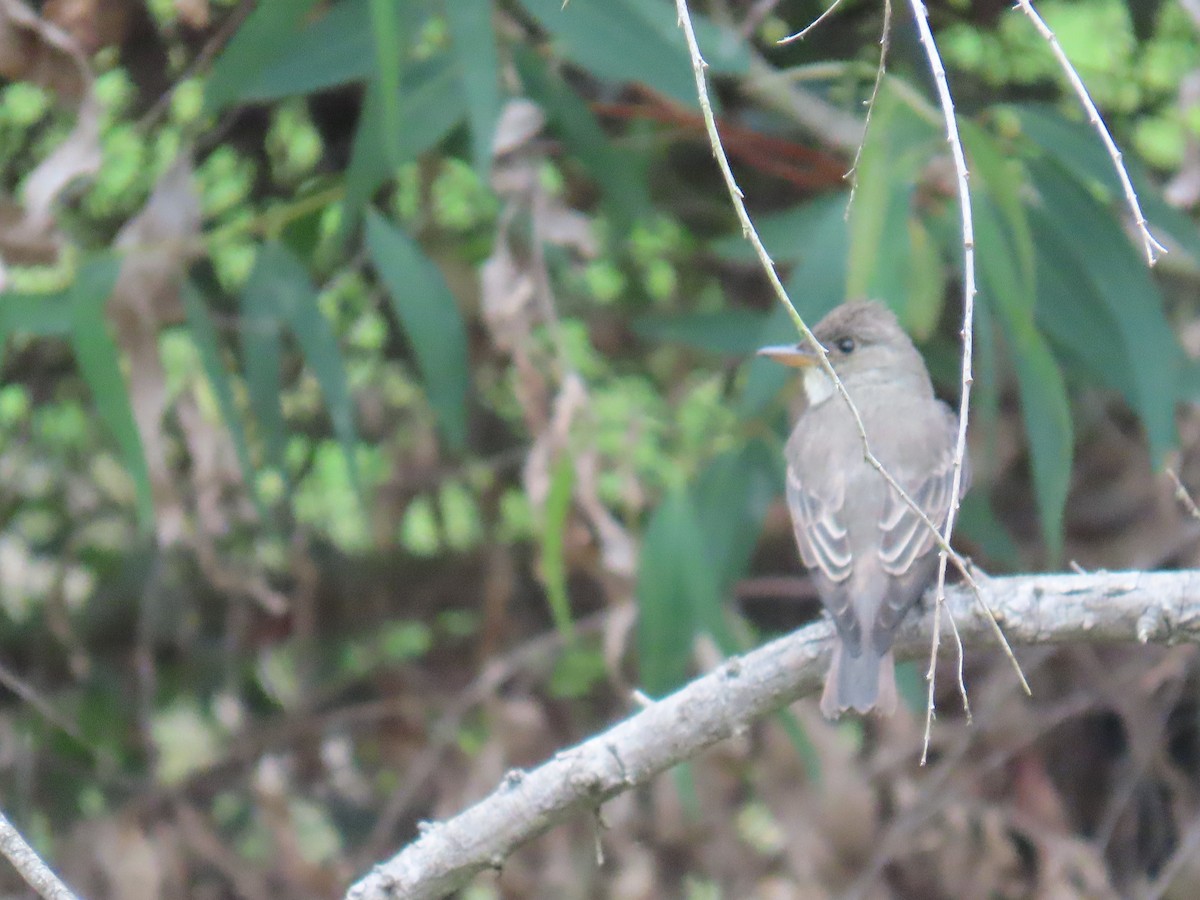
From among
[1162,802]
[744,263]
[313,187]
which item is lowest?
[1162,802]

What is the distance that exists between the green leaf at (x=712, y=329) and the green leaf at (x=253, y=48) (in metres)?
1.28

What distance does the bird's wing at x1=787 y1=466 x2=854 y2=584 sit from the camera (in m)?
4.00

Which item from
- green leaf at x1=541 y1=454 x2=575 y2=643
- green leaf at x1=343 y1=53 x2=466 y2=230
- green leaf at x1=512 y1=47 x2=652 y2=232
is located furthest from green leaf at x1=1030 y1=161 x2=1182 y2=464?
green leaf at x1=343 y1=53 x2=466 y2=230

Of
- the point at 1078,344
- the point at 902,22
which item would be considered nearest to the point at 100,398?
the point at 1078,344

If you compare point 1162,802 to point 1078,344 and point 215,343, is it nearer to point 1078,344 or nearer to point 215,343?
point 1078,344

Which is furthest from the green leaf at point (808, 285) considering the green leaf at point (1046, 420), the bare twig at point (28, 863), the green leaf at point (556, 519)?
the bare twig at point (28, 863)

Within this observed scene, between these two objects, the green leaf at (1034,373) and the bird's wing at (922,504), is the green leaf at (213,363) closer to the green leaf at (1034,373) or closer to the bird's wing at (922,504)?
the bird's wing at (922,504)

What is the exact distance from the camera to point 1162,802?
18.4ft

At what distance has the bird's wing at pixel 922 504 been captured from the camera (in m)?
3.89

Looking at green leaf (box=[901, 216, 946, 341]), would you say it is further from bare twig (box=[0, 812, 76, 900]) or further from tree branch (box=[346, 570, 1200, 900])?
bare twig (box=[0, 812, 76, 900])

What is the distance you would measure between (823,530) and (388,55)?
1.44m

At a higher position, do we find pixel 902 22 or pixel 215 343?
pixel 215 343

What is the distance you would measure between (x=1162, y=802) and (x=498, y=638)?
→ 2141mm

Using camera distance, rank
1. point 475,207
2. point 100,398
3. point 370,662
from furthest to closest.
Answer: point 370,662 → point 475,207 → point 100,398
